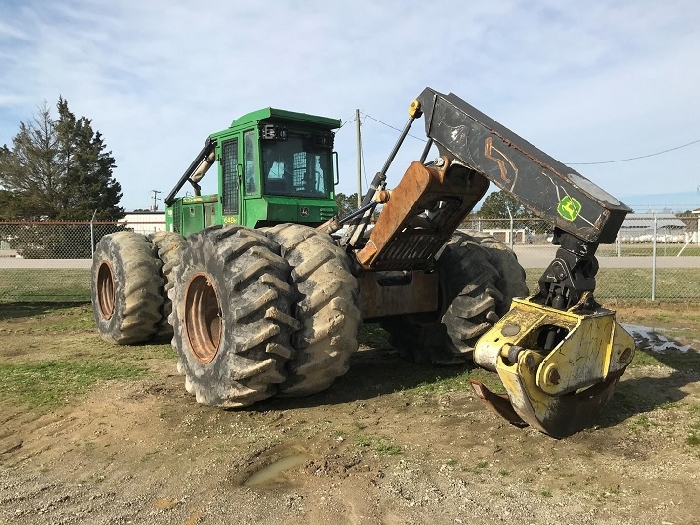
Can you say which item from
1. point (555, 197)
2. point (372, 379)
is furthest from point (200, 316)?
point (555, 197)

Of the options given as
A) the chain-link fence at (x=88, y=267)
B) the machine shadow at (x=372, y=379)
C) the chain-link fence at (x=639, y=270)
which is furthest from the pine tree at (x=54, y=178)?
the machine shadow at (x=372, y=379)

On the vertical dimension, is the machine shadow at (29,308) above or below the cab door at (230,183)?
below

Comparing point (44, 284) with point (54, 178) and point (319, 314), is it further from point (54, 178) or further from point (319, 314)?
point (54, 178)

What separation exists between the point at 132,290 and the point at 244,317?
3741mm

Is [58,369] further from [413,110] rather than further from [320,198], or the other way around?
[413,110]

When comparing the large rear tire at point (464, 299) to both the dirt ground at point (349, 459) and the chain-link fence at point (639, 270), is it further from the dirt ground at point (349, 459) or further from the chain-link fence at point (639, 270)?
the chain-link fence at point (639, 270)

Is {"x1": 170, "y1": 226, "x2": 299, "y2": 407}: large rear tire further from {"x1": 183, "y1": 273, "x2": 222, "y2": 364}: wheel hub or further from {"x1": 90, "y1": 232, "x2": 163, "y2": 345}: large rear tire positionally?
{"x1": 90, "y1": 232, "x2": 163, "y2": 345}: large rear tire

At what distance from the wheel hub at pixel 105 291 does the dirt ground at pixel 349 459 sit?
3092mm

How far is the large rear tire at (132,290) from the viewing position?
26.4 ft

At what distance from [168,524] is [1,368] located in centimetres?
470

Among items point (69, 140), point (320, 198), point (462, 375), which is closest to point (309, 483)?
point (462, 375)

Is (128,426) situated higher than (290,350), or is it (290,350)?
(290,350)

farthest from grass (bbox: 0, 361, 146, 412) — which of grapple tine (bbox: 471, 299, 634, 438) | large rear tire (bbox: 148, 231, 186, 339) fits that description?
grapple tine (bbox: 471, 299, 634, 438)

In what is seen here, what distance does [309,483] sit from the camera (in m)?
3.77
